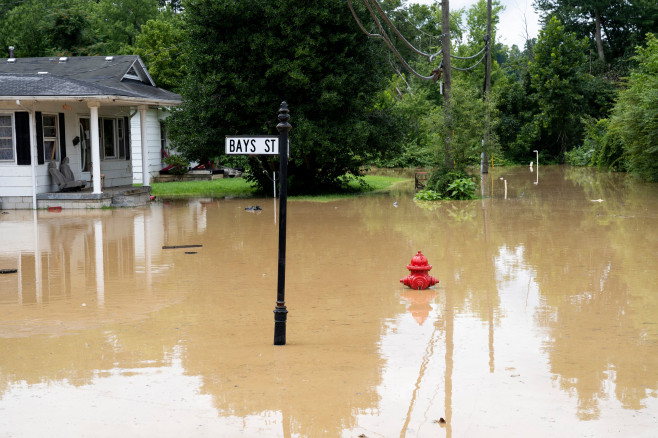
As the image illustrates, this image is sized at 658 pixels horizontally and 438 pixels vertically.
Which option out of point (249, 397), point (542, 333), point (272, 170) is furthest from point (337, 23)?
point (249, 397)

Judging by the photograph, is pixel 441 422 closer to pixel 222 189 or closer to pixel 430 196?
pixel 430 196

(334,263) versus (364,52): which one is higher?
(364,52)

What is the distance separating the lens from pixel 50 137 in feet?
77.1

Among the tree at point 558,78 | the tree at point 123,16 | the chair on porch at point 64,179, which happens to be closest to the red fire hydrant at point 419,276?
the chair on porch at point 64,179

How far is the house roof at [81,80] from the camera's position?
70.3 ft

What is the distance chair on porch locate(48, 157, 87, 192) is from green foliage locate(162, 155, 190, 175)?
32.8 ft

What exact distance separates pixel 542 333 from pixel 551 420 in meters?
2.60

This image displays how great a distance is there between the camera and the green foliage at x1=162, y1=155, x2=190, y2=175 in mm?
33969

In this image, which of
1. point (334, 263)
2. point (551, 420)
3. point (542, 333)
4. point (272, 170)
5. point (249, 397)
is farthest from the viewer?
point (272, 170)

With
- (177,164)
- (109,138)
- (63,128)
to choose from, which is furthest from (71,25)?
(63,128)

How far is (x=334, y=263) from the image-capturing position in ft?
41.9

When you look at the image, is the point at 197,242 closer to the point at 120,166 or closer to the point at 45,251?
the point at 45,251

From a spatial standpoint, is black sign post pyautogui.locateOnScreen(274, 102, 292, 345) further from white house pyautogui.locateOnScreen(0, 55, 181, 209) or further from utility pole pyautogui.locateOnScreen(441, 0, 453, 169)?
utility pole pyautogui.locateOnScreen(441, 0, 453, 169)

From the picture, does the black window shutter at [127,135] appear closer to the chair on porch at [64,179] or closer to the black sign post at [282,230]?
the chair on porch at [64,179]
